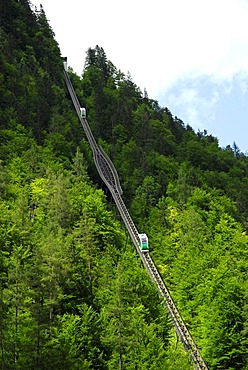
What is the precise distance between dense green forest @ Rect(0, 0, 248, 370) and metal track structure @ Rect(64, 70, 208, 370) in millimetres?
985

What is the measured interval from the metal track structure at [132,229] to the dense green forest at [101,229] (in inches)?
38.8

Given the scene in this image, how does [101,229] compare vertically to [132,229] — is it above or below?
above

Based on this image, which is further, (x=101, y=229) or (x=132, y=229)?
(x=132, y=229)

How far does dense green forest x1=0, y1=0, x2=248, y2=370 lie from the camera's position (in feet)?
110

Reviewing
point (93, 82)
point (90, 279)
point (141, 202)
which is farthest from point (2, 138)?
point (93, 82)

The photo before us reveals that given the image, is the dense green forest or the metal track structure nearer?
the dense green forest

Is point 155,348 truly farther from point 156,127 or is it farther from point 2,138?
point 156,127

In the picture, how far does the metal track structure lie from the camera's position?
46.5 m

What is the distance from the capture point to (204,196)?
80000 millimetres

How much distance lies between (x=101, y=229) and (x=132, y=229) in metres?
14.0

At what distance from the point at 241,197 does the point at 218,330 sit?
5260 cm

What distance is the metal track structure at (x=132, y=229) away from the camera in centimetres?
4650

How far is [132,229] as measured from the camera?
224 feet

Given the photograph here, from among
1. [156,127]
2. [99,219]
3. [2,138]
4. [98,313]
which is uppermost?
[156,127]
